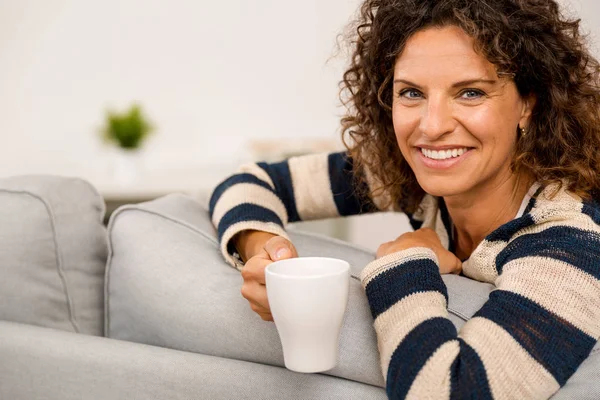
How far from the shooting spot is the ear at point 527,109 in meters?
1.20

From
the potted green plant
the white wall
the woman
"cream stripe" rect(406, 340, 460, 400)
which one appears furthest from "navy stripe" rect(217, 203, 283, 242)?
the white wall

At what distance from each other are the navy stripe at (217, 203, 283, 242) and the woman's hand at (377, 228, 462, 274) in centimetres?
25

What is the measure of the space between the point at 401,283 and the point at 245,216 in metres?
0.44

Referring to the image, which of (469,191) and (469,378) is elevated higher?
(469,191)

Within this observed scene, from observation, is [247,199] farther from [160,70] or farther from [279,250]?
[160,70]

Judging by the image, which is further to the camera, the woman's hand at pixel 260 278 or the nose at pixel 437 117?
the nose at pixel 437 117

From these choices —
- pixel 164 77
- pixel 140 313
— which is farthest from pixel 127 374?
pixel 164 77

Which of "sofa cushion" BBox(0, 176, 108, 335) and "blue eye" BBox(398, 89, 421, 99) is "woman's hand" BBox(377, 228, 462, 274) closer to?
"blue eye" BBox(398, 89, 421, 99)

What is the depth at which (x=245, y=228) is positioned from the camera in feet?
4.11

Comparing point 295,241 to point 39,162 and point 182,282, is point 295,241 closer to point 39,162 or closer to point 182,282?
point 182,282

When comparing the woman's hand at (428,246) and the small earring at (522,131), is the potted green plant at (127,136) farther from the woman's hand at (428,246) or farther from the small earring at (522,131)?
the small earring at (522,131)

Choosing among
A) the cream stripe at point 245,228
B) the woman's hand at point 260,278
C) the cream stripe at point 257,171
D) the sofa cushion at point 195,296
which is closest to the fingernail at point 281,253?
the woman's hand at point 260,278

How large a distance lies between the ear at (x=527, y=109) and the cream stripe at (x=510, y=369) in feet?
1.63

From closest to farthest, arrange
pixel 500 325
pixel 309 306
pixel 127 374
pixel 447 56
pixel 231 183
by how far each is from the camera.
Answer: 1. pixel 309 306
2. pixel 500 325
3. pixel 127 374
4. pixel 447 56
5. pixel 231 183
